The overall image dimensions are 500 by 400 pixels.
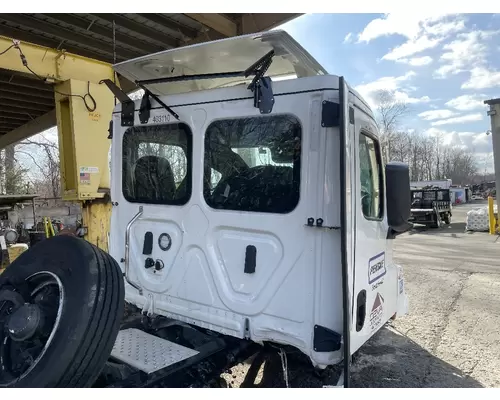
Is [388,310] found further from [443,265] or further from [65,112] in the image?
[443,265]

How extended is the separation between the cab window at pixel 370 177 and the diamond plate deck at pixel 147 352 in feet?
4.95

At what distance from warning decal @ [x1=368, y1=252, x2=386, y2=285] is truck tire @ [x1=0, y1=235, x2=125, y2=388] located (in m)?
1.62

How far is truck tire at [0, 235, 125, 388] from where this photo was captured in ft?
6.28

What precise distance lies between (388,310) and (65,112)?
4.19 meters

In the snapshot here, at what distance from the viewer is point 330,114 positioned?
234 centimetres

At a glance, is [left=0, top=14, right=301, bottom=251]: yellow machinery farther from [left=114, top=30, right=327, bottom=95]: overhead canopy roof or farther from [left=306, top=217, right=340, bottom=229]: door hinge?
[left=306, top=217, right=340, bottom=229]: door hinge

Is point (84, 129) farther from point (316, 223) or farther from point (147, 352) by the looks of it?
point (316, 223)

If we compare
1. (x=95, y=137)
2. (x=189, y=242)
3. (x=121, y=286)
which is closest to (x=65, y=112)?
(x=95, y=137)

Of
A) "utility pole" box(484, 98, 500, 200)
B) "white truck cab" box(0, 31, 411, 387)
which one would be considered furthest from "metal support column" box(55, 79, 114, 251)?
"utility pole" box(484, 98, 500, 200)

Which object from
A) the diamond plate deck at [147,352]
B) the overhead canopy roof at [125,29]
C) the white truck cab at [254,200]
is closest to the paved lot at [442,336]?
the white truck cab at [254,200]

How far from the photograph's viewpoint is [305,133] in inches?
96.3

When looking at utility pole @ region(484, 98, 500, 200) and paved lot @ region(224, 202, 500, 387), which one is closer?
paved lot @ region(224, 202, 500, 387)

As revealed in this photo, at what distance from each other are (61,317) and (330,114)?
5.79 ft

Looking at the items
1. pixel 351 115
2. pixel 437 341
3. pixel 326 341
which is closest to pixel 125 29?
pixel 351 115
